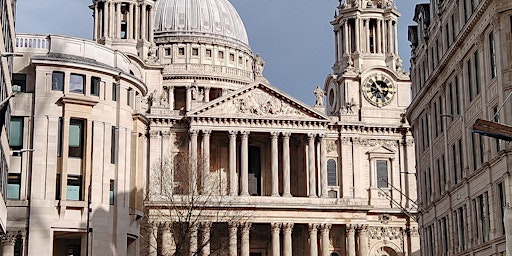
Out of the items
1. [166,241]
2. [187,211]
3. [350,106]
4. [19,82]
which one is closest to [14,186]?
[19,82]

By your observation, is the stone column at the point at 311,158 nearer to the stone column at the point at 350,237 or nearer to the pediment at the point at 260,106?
the pediment at the point at 260,106

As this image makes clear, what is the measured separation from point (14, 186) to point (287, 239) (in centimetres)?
4250

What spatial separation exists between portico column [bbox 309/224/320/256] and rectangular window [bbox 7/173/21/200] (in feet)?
143

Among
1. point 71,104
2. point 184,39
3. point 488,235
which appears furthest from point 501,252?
point 184,39

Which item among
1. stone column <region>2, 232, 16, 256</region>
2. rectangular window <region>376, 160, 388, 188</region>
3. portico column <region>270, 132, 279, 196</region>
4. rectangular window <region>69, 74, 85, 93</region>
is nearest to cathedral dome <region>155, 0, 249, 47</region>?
portico column <region>270, 132, 279, 196</region>

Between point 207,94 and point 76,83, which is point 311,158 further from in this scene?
point 76,83

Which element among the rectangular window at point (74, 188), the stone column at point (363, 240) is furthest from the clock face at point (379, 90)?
the rectangular window at point (74, 188)

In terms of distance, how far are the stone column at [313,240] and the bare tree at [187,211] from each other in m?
6.71

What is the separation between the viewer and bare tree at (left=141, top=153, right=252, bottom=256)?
69062mm

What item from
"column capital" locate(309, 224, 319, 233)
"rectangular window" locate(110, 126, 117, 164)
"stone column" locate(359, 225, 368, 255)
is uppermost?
"rectangular window" locate(110, 126, 117, 164)

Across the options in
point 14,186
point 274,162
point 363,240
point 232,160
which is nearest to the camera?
point 14,186

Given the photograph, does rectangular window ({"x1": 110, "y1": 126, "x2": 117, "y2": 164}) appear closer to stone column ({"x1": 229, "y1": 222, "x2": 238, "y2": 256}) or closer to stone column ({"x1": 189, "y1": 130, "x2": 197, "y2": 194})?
stone column ({"x1": 189, "y1": 130, "x2": 197, "y2": 194})

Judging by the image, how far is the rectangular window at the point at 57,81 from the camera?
54.7m

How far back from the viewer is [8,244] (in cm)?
5188
